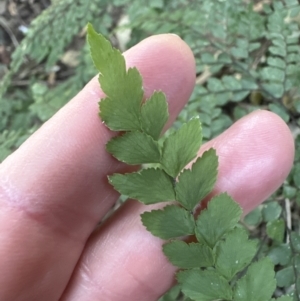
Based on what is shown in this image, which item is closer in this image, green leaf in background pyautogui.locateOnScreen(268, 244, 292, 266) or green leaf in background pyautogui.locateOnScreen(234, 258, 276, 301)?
green leaf in background pyautogui.locateOnScreen(234, 258, 276, 301)

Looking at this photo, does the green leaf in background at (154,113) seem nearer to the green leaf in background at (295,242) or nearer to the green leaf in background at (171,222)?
the green leaf in background at (171,222)

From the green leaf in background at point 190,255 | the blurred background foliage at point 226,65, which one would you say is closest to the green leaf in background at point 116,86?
the green leaf in background at point 190,255

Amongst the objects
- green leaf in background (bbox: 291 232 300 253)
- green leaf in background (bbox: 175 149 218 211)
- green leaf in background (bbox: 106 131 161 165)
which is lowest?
green leaf in background (bbox: 291 232 300 253)

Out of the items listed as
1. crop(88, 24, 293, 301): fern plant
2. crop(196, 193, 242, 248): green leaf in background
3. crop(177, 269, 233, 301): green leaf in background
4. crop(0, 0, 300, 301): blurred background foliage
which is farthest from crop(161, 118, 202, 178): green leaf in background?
crop(0, 0, 300, 301): blurred background foliage

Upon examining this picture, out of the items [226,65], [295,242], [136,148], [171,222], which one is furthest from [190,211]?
[226,65]

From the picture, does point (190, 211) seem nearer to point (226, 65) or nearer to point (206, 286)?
point (206, 286)

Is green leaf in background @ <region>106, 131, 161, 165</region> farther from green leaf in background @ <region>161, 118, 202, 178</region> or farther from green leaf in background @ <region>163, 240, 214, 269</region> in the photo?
green leaf in background @ <region>163, 240, 214, 269</region>

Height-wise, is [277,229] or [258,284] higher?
[258,284]
